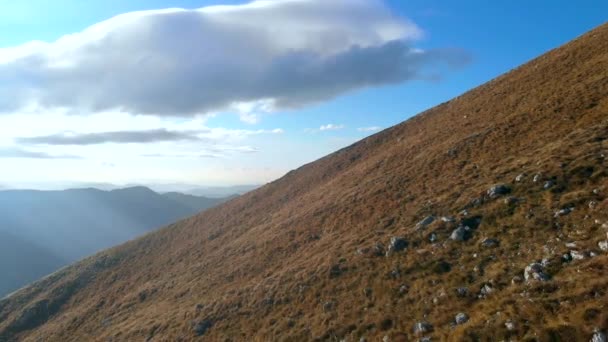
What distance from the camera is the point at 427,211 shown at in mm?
22625

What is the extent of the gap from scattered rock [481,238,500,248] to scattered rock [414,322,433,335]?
5481 millimetres

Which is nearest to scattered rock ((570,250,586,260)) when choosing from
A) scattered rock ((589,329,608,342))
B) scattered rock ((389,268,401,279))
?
scattered rock ((589,329,608,342))

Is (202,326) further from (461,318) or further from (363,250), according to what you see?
(461,318)

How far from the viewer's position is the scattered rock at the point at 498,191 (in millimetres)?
19797

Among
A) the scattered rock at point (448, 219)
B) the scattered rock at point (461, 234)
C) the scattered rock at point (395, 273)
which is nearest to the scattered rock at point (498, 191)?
the scattered rock at point (448, 219)

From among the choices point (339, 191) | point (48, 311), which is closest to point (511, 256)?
point (339, 191)

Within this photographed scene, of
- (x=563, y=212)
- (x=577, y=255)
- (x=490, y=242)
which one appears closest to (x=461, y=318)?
(x=577, y=255)

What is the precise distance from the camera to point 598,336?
9508mm

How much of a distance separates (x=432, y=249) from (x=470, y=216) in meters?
3.08

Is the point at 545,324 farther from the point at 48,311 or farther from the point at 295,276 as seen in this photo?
the point at 48,311

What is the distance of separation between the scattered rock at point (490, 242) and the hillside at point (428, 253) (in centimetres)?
8

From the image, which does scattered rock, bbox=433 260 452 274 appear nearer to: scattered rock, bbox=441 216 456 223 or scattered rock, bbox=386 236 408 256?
scattered rock, bbox=386 236 408 256

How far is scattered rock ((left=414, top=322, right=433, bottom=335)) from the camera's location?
1352 centimetres

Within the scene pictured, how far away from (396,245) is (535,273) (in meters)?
8.00
